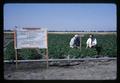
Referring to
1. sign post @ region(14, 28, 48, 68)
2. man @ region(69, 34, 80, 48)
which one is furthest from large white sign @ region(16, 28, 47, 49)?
man @ region(69, 34, 80, 48)

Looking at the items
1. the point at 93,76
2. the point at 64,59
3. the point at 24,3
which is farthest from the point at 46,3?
the point at 93,76

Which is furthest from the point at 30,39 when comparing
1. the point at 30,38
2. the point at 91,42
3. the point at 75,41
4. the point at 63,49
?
the point at 91,42

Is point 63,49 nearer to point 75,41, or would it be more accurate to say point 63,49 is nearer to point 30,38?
point 75,41

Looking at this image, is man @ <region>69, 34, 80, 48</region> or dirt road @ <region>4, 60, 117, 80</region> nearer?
dirt road @ <region>4, 60, 117, 80</region>

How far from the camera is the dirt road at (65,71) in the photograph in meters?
4.11

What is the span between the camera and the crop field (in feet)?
13.6

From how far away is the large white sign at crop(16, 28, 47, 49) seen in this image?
169 inches

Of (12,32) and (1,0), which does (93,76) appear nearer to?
(12,32)

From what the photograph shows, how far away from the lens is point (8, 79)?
4.03 meters

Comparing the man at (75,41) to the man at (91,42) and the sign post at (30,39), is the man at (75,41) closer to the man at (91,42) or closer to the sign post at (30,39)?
the man at (91,42)

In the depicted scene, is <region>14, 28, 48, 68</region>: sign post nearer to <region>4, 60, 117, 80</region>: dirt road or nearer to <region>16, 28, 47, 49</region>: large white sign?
<region>16, 28, 47, 49</region>: large white sign

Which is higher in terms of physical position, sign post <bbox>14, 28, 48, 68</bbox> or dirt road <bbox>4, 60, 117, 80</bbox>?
sign post <bbox>14, 28, 48, 68</bbox>

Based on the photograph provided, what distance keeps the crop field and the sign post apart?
0.06 metres

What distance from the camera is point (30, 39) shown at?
432 centimetres
